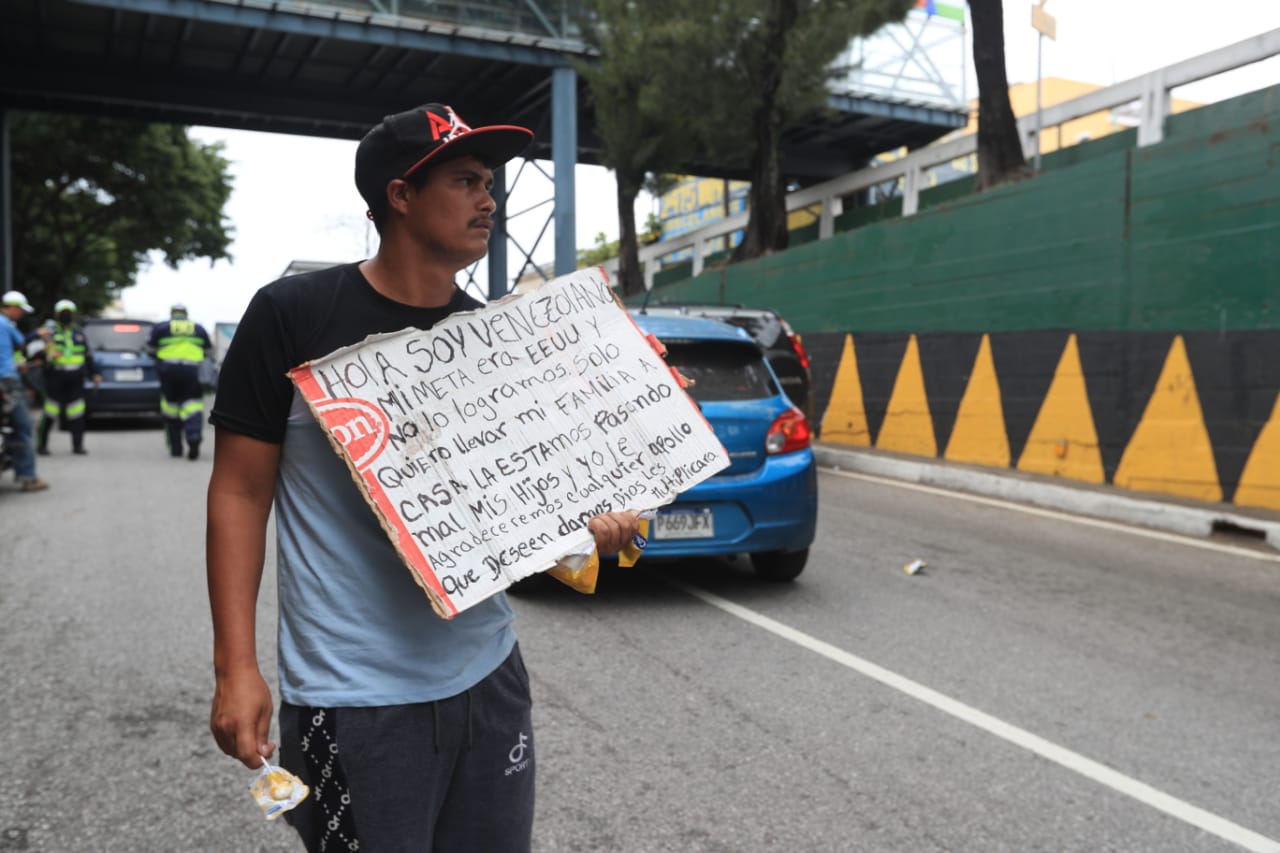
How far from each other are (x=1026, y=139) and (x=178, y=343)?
15405 mm

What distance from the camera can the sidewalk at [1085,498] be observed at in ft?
28.1

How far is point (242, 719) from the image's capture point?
1.73 metres

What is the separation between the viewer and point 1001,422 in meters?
12.1

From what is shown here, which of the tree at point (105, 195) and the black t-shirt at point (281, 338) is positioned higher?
the tree at point (105, 195)

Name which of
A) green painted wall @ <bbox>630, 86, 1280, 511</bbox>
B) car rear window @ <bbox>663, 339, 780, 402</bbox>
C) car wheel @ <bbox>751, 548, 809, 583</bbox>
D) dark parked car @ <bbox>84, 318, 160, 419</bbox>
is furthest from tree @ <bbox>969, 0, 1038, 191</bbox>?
dark parked car @ <bbox>84, 318, 160, 419</bbox>

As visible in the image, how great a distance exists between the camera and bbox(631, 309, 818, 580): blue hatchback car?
6.03 meters

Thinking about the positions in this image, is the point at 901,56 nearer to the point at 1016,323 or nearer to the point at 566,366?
the point at 1016,323

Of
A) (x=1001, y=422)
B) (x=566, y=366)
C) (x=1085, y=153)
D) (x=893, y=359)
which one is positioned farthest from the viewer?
(x=1085, y=153)

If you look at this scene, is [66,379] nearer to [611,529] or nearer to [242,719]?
[242,719]

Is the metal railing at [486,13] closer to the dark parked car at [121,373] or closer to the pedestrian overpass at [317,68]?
the pedestrian overpass at [317,68]

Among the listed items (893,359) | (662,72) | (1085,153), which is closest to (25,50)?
(662,72)

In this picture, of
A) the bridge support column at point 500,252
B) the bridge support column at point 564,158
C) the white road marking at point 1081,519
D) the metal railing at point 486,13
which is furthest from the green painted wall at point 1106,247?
the bridge support column at point 500,252

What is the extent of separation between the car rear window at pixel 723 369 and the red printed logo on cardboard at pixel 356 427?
462 centimetres

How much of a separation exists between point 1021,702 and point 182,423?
11810 millimetres
